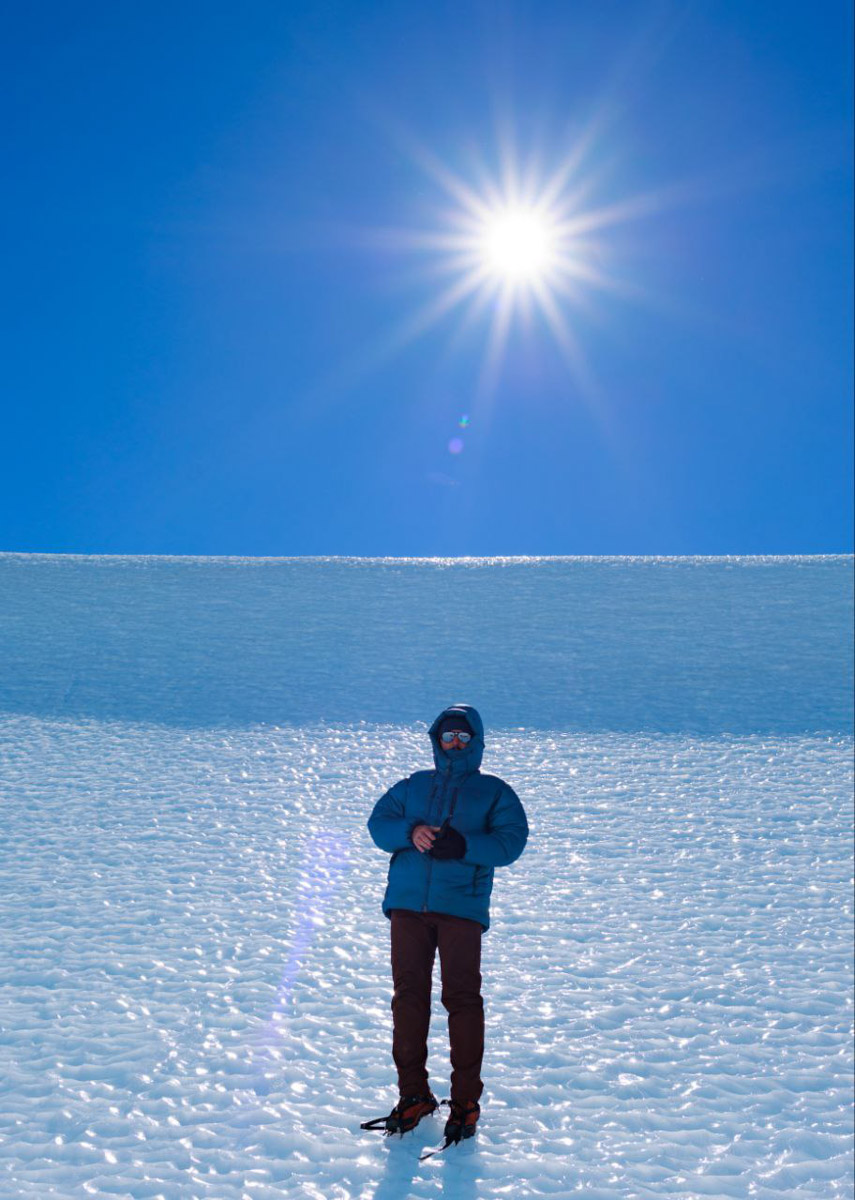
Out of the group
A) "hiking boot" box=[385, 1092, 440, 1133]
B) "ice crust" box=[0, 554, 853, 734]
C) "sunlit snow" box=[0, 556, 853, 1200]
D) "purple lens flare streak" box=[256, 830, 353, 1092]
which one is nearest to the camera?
"hiking boot" box=[385, 1092, 440, 1133]

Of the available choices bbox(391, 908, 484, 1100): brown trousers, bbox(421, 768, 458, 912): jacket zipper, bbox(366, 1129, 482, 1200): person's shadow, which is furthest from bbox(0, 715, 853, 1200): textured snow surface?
bbox(421, 768, 458, 912): jacket zipper

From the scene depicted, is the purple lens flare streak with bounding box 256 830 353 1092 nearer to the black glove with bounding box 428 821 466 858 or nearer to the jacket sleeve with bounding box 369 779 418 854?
the jacket sleeve with bounding box 369 779 418 854

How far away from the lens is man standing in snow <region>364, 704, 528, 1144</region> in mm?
3512

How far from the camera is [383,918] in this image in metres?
6.19

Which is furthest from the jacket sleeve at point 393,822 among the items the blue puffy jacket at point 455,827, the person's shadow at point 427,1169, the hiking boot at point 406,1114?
the person's shadow at point 427,1169

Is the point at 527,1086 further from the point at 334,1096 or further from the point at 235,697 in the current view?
the point at 235,697

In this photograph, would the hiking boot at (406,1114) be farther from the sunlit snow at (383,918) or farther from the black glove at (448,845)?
the black glove at (448,845)

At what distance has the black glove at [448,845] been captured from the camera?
346 centimetres

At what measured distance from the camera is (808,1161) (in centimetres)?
385

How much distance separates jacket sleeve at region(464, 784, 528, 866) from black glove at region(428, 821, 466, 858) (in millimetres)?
31

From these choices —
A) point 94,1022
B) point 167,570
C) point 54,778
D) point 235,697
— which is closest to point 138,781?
point 54,778

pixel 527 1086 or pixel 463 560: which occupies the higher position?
pixel 463 560

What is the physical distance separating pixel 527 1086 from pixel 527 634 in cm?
1094

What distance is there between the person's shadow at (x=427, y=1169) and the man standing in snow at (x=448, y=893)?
0.25 feet
